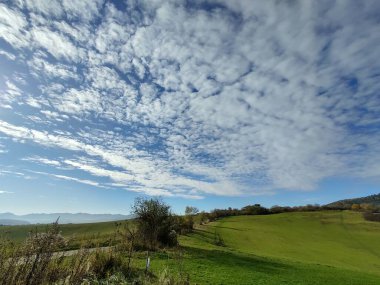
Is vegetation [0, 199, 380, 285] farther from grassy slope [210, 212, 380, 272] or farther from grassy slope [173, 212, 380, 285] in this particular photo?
grassy slope [210, 212, 380, 272]

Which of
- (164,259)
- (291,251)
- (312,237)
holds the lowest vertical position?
(164,259)

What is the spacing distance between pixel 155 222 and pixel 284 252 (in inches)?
1197

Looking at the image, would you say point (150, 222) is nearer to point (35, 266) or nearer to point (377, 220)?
point (35, 266)

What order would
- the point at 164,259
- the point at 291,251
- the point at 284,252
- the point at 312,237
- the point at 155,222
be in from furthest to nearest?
1. the point at 312,237
2. the point at 291,251
3. the point at 284,252
4. the point at 155,222
5. the point at 164,259

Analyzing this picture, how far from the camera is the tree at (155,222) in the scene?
106 ft

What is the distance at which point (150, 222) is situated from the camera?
110 feet

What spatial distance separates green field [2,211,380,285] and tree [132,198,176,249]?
8.55 feet

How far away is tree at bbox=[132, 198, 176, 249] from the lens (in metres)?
32.2

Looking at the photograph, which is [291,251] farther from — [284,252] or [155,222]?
[155,222]

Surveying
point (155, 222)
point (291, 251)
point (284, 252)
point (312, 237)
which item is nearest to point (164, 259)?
point (155, 222)

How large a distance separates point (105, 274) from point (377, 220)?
377ft

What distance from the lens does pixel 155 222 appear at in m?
33.3

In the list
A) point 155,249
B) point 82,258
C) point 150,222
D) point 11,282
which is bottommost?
point 11,282

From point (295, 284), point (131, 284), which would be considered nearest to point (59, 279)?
point (131, 284)
